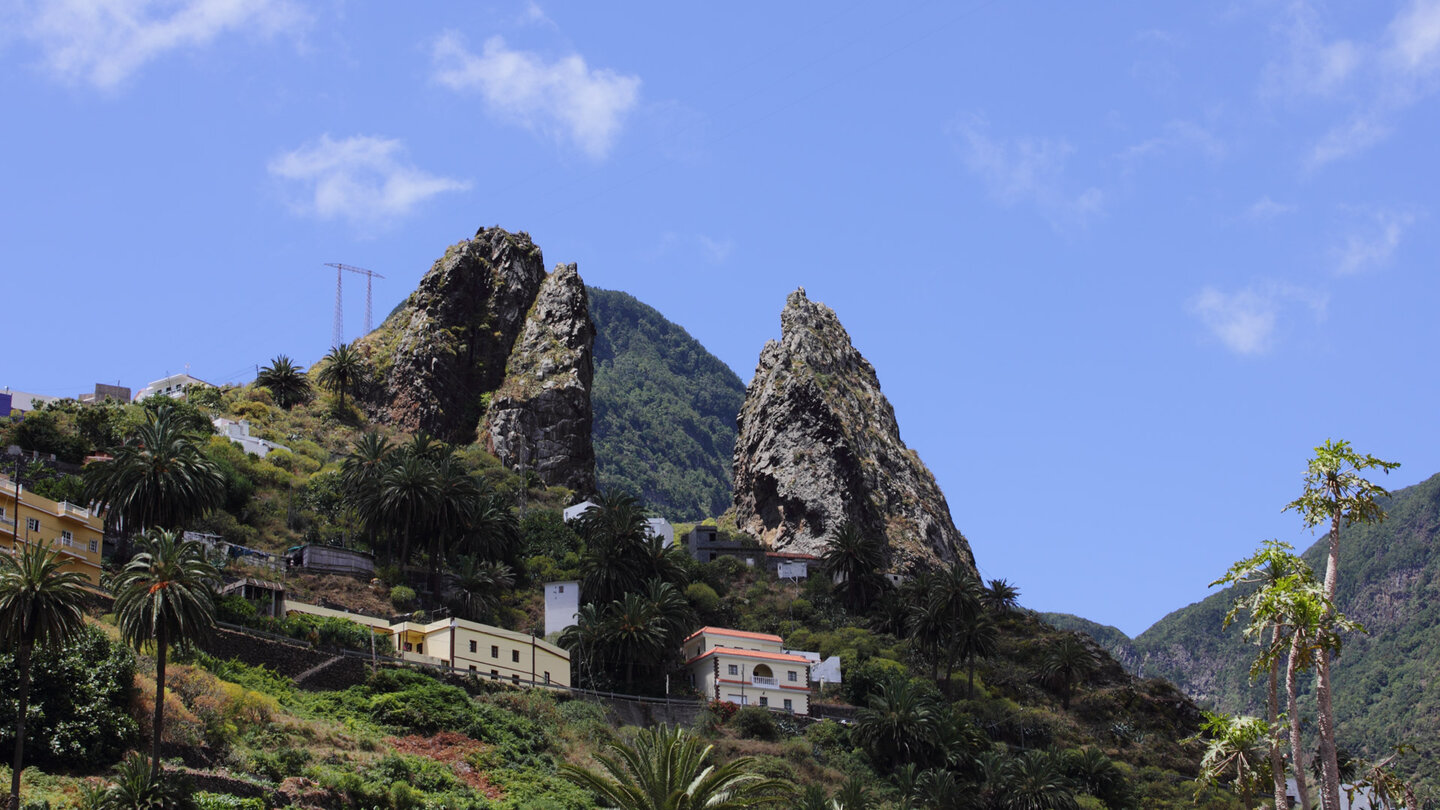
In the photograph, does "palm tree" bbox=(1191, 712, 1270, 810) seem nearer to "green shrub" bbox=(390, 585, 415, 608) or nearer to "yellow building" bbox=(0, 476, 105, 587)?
"yellow building" bbox=(0, 476, 105, 587)

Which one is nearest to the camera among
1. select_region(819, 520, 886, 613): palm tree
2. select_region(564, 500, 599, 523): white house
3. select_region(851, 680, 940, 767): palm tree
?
select_region(851, 680, 940, 767): palm tree

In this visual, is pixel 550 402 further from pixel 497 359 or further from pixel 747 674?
pixel 747 674

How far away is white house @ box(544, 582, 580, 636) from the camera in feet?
359

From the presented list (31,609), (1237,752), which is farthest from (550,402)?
(1237,752)


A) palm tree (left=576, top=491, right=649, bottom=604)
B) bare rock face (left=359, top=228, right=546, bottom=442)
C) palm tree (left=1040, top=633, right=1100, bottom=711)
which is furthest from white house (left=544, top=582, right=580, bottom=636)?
bare rock face (left=359, top=228, right=546, bottom=442)

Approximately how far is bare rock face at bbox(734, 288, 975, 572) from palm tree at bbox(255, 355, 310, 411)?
51.0 m

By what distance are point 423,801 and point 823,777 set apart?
3259 cm

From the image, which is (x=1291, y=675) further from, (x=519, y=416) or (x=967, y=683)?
(x=519, y=416)

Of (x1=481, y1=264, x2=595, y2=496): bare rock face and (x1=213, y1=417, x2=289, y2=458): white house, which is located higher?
(x1=481, y1=264, x2=595, y2=496): bare rock face

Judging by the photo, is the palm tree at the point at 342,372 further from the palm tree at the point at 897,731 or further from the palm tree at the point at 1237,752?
the palm tree at the point at 1237,752

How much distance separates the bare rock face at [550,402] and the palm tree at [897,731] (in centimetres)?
5916

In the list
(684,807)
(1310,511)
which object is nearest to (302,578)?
(684,807)

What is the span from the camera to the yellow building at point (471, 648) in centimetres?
9150

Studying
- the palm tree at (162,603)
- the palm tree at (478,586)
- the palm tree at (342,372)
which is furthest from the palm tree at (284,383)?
the palm tree at (162,603)
